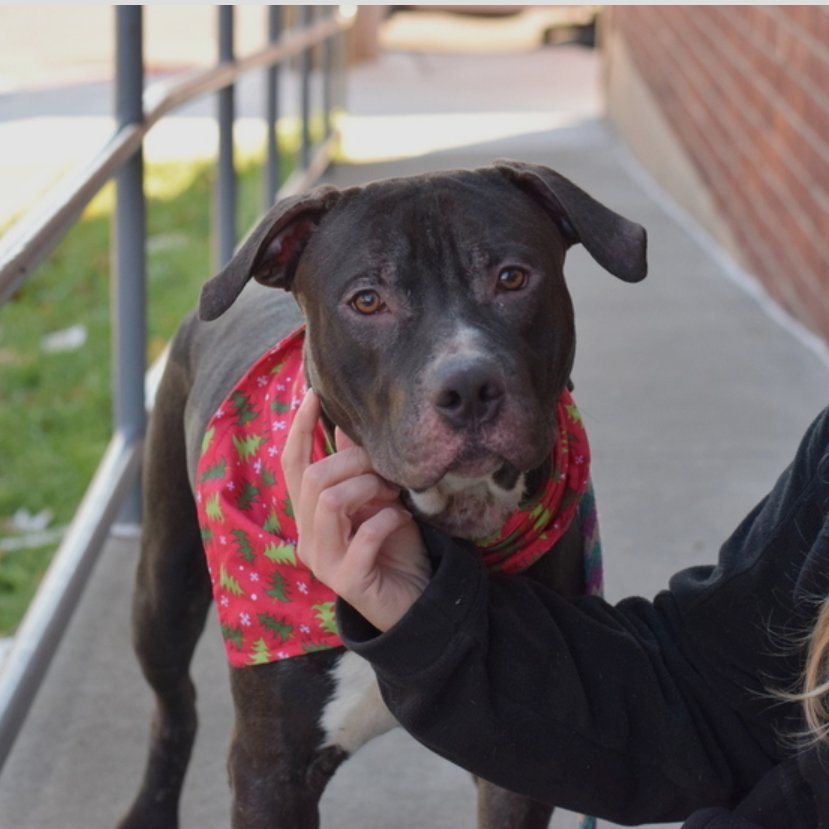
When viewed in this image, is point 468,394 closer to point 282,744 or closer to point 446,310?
point 446,310

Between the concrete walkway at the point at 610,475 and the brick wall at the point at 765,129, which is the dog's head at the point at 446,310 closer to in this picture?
the concrete walkway at the point at 610,475

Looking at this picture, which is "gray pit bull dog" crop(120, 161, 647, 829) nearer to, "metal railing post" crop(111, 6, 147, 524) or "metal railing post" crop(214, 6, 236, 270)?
"metal railing post" crop(111, 6, 147, 524)

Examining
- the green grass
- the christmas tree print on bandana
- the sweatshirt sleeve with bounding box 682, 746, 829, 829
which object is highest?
the christmas tree print on bandana

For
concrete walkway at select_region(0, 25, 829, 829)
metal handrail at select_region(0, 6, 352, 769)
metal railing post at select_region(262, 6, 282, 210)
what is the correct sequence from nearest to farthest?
metal handrail at select_region(0, 6, 352, 769), concrete walkway at select_region(0, 25, 829, 829), metal railing post at select_region(262, 6, 282, 210)

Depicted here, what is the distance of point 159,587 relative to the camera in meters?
3.13

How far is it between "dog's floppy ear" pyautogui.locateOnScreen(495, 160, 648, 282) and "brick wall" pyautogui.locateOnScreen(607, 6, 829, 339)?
3.67m

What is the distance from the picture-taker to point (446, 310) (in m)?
2.23

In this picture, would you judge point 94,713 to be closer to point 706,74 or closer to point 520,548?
point 520,548

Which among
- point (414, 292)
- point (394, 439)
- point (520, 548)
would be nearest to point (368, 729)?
point (520, 548)

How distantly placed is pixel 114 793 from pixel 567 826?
99 cm

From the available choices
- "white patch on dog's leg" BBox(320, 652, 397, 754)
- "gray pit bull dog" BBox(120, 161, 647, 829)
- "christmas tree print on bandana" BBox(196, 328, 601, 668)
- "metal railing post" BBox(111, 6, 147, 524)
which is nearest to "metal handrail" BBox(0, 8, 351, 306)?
"metal railing post" BBox(111, 6, 147, 524)

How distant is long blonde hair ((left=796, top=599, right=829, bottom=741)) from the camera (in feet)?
6.83

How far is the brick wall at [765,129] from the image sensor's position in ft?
19.8

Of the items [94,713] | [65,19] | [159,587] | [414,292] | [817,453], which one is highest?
[414,292]
